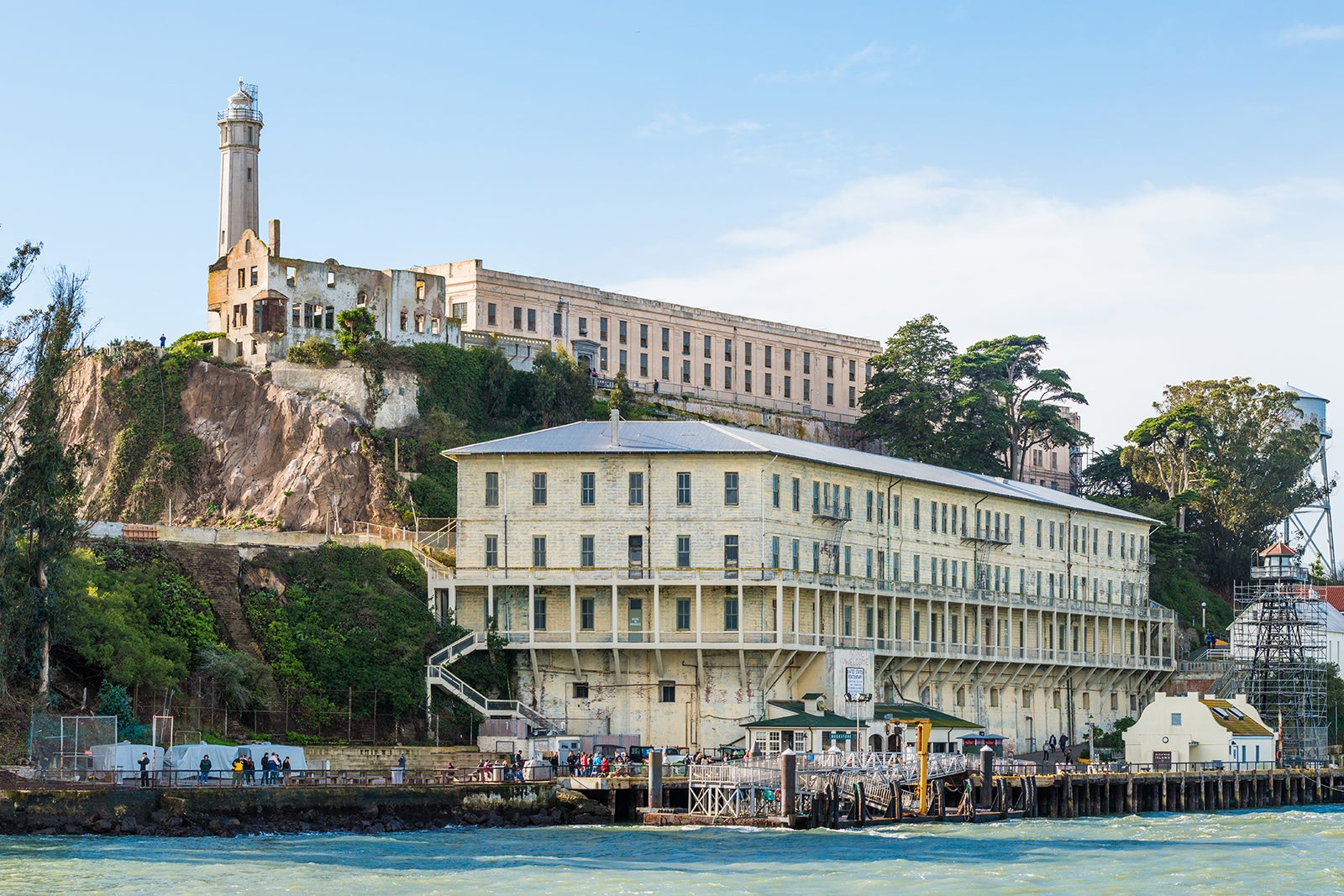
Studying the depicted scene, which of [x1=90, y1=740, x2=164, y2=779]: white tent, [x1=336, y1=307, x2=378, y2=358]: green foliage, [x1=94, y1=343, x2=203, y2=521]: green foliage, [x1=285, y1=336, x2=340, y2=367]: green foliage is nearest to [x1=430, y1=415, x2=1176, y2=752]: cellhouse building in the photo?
[x1=336, y1=307, x2=378, y2=358]: green foliage

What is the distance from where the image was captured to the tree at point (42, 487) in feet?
188

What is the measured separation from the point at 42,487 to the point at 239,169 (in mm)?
50575

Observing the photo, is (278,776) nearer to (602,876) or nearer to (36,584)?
(36,584)

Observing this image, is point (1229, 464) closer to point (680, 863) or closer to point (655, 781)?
point (655, 781)

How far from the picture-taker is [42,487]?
57.7 metres

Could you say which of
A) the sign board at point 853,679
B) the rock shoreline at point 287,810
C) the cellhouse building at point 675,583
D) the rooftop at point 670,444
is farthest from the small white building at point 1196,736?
the rock shoreline at point 287,810

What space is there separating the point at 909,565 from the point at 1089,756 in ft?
35.0

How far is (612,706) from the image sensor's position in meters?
75.2

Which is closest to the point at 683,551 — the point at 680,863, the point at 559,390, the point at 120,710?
the point at 120,710

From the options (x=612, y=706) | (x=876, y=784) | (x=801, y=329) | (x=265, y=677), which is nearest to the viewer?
(x=876, y=784)

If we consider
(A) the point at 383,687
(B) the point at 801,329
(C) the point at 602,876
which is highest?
(B) the point at 801,329

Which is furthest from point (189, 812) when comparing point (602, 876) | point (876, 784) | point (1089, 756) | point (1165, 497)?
point (1165, 497)

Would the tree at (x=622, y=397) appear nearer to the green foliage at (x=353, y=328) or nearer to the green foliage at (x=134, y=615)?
the green foliage at (x=353, y=328)

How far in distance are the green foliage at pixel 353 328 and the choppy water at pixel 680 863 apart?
122ft
